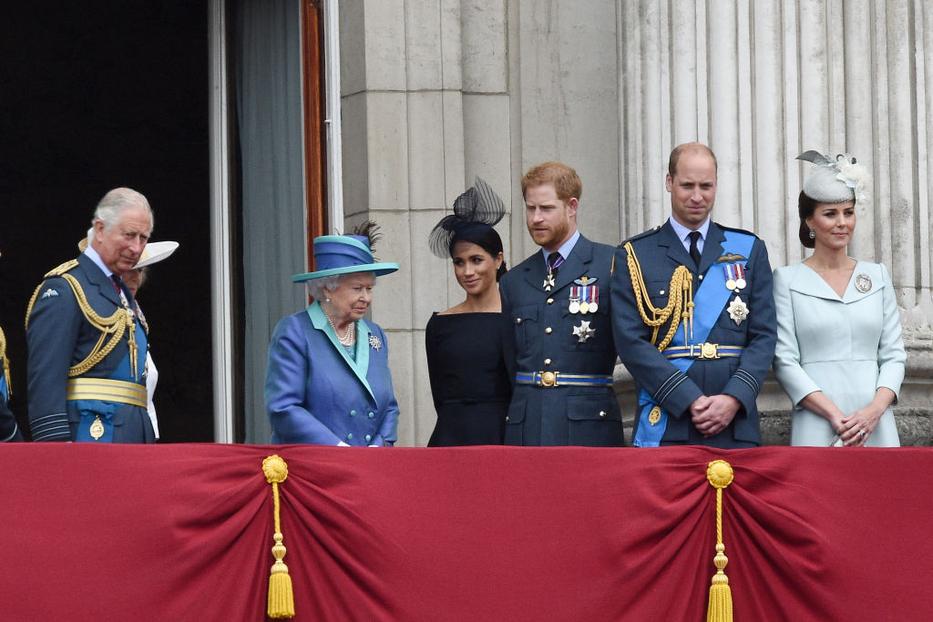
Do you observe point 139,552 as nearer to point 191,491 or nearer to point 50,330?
point 191,491

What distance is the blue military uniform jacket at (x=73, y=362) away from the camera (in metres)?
6.43

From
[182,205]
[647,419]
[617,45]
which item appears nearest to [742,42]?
[617,45]

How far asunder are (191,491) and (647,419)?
1610 millimetres

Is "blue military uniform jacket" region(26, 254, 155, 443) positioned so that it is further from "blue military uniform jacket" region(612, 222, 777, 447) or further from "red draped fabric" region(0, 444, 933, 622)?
"blue military uniform jacket" region(612, 222, 777, 447)

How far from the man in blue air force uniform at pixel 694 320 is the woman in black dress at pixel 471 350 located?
2.09 ft

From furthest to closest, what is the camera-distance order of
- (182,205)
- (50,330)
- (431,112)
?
(182,205)
(431,112)
(50,330)

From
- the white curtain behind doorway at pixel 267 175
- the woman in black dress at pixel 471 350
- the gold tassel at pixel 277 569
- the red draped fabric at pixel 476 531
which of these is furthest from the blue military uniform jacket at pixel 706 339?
the white curtain behind doorway at pixel 267 175

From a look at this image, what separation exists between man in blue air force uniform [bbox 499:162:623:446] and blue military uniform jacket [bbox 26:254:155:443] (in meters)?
1.29

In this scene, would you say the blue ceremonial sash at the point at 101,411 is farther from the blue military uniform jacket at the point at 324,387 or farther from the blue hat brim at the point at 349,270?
the blue hat brim at the point at 349,270

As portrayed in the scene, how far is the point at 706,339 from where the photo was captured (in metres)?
6.62

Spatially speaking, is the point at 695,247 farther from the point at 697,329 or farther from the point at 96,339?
the point at 96,339

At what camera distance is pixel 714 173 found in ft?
22.2

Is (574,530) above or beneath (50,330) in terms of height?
beneath

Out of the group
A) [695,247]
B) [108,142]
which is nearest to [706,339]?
[695,247]
